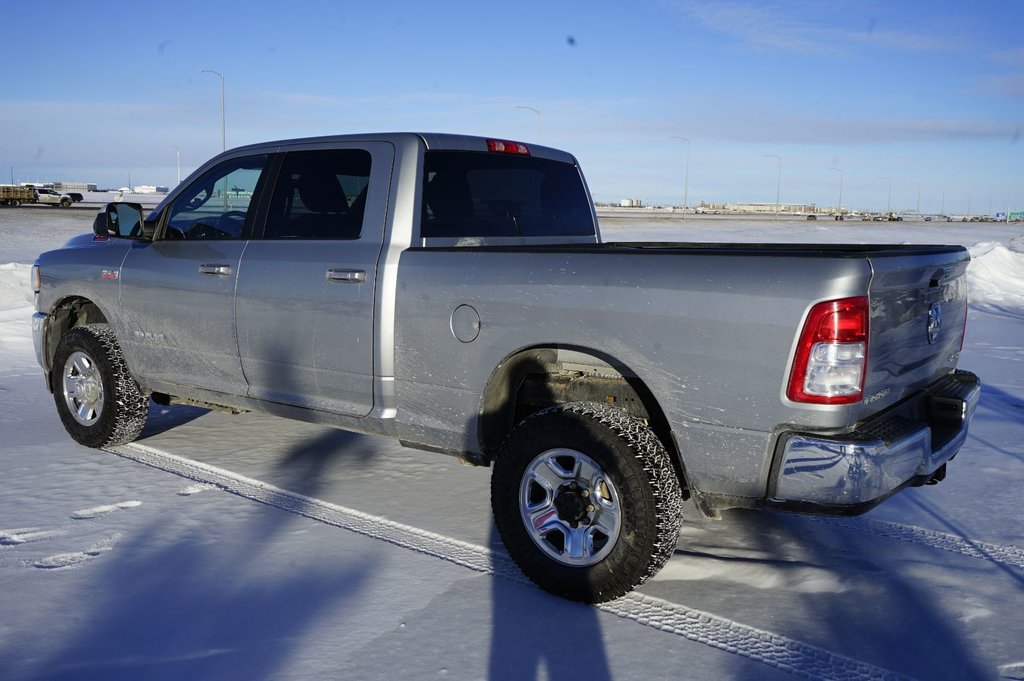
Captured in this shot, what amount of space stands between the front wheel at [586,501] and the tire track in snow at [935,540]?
4.33ft

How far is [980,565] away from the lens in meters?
4.02

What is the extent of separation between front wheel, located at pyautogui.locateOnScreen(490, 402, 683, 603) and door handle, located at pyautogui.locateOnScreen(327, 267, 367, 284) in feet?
A: 3.68

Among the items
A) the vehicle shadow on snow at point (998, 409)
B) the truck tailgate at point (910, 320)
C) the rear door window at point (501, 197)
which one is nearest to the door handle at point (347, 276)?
the rear door window at point (501, 197)

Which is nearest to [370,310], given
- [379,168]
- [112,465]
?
[379,168]

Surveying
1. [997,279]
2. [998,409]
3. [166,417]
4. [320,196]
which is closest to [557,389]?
[320,196]

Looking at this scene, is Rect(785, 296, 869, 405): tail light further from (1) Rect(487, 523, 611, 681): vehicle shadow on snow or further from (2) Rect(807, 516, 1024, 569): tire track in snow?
(2) Rect(807, 516, 1024, 569): tire track in snow

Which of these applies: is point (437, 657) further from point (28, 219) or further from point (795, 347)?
point (28, 219)

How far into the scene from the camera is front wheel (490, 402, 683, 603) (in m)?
3.45

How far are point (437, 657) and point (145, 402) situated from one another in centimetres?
342

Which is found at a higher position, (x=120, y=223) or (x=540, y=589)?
(x=120, y=223)

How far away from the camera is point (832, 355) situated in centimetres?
309

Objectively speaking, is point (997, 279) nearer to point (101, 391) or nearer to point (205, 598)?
point (101, 391)

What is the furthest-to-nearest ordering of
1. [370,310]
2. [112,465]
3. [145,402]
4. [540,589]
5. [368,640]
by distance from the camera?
1. [145,402]
2. [112,465]
3. [370,310]
4. [540,589]
5. [368,640]

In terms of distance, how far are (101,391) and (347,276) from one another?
239 centimetres
